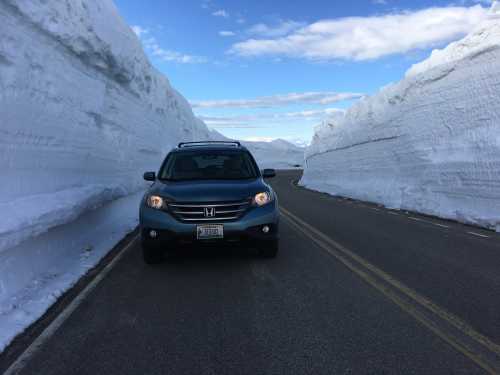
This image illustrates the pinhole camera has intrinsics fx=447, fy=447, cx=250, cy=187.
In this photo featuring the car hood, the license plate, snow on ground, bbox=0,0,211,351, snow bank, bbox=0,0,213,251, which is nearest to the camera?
snow on ground, bbox=0,0,211,351

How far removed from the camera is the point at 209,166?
736 centimetres

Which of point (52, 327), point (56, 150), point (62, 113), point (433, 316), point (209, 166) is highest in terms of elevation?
point (62, 113)

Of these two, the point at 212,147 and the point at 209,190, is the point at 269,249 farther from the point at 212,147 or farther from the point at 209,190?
the point at 212,147

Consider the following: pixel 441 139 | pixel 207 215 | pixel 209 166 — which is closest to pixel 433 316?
pixel 207 215

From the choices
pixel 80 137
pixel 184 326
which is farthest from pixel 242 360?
pixel 80 137

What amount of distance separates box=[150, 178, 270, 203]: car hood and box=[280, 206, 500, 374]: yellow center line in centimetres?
173

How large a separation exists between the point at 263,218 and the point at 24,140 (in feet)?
13.5

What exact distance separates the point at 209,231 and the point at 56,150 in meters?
4.33

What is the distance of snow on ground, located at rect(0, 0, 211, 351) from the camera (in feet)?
17.6

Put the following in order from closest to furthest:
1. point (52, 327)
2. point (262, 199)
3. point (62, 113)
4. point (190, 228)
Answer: point (52, 327) < point (190, 228) < point (262, 199) < point (62, 113)

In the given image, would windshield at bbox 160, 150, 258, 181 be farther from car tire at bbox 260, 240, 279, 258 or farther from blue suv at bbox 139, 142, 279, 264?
car tire at bbox 260, 240, 279, 258

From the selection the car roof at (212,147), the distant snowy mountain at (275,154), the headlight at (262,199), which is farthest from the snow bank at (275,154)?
the headlight at (262,199)

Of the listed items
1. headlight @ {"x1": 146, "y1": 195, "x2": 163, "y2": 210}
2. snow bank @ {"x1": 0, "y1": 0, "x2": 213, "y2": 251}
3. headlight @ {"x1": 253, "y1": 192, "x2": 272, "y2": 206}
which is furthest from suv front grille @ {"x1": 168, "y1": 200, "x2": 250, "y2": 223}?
snow bank @ {"x1": 0, "y1": 0, "x2": 213, "y2": 251}

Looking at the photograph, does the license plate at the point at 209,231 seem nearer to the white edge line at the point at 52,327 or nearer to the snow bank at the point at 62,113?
the white edge line at the point at 52,327
